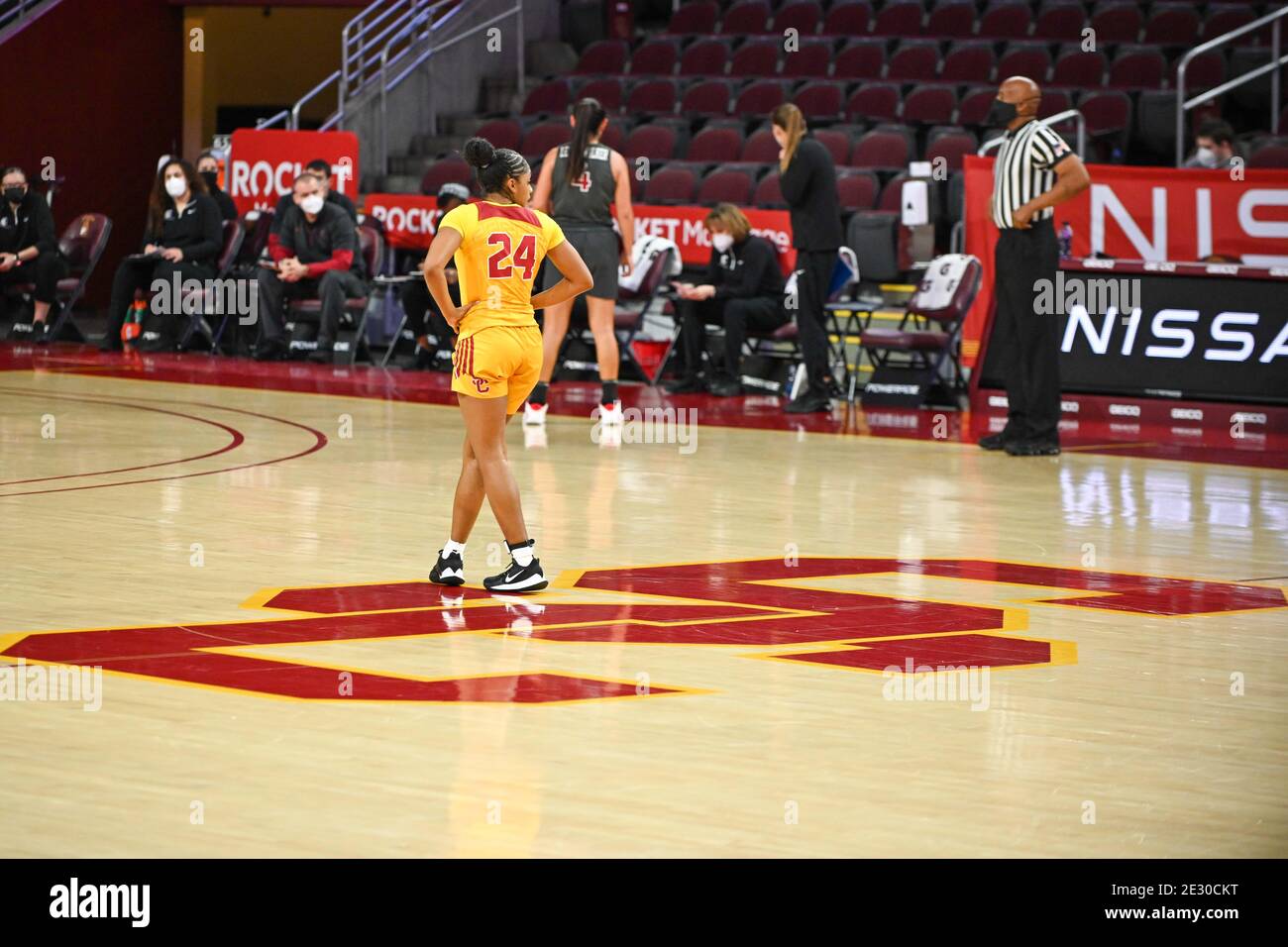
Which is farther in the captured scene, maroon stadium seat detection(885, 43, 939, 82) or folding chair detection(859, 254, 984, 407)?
maroon stadium seat detection(885, 43, 939, 82)

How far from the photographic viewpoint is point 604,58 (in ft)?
69.2

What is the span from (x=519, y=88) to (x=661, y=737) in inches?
664

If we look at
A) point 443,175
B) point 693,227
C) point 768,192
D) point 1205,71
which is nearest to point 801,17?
point 768,192

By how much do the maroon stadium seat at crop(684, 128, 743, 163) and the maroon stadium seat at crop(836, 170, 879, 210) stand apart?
179cm

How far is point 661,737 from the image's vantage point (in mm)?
5055

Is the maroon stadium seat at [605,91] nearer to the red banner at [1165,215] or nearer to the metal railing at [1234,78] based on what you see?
the metal railing at [1234,78]

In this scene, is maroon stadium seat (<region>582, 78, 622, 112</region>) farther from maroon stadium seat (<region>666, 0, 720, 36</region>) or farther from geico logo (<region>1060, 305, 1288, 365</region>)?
geico logo (<region>1060, 305, 1288, 365</region>)

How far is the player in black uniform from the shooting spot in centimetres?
1197

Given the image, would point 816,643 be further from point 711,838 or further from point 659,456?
point 659,456

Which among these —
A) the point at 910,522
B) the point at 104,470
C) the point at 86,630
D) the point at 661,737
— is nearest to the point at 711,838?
the point at 661,737

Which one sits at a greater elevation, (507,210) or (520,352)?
(507,210)

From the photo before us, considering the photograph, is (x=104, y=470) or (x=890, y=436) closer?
(x=104, y=470)

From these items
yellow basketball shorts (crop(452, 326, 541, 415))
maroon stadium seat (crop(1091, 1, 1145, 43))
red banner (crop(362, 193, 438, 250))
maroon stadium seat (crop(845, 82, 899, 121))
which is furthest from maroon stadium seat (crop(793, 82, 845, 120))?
yellow basketball shorts (crop(452, 326, 541, 415))

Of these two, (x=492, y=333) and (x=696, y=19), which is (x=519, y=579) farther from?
(x=696, y=19)
